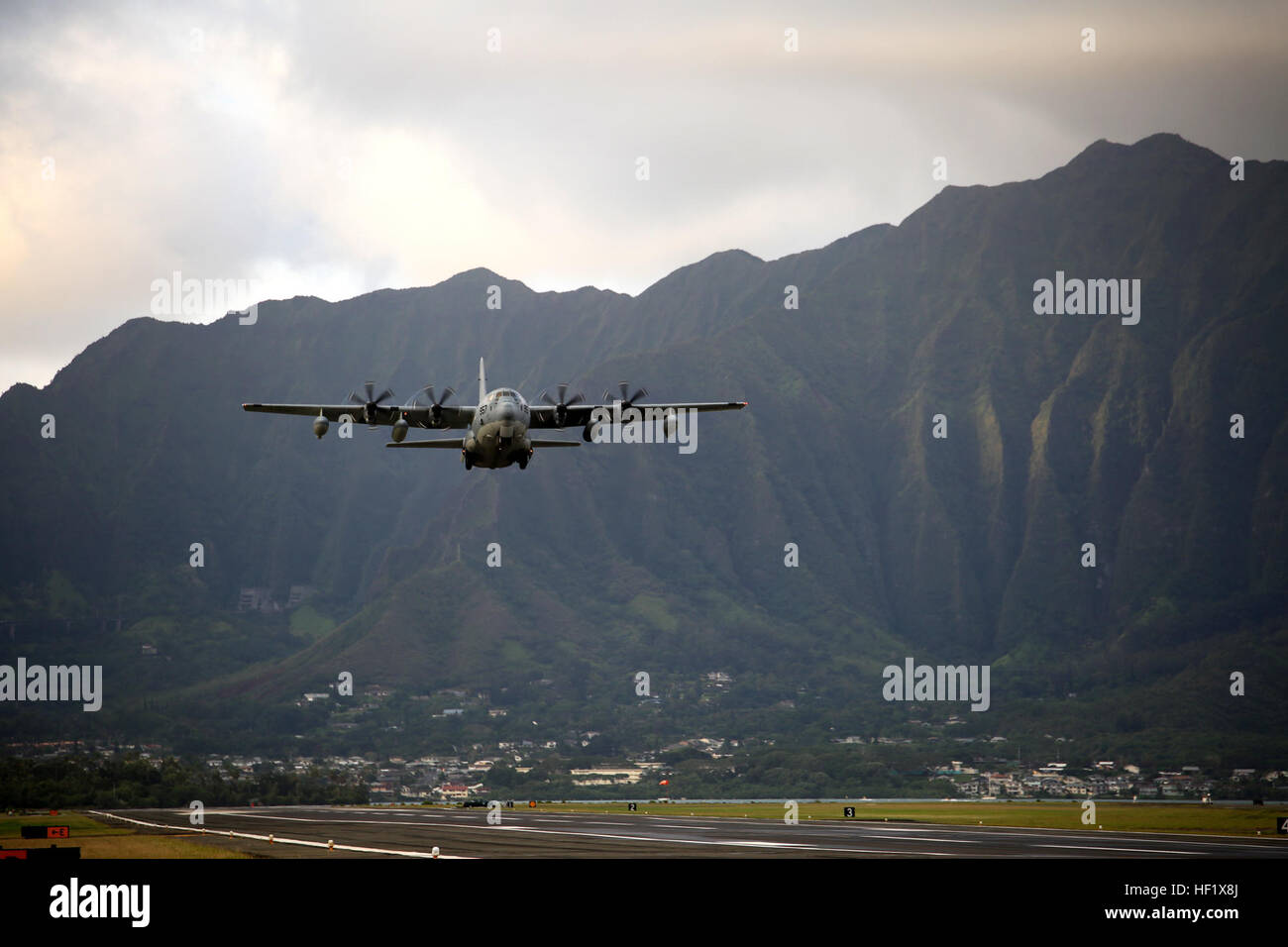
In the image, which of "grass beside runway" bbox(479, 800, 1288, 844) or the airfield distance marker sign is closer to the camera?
the airfield distance marker sign

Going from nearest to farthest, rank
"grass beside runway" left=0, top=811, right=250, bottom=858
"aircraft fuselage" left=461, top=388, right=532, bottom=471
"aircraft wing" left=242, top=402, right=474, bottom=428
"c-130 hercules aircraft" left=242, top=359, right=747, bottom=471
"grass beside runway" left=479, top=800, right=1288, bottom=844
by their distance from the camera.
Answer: "grass beside runway" left=0, top=811, right=250, bottom=858
"aircraft fuselage" left=461, top=388, right=532, bottom=471
"c-130 hercules aircraft" left=242, top=359, right=747, bottom=471
"aircraft wing" left=242, top=402, right=474, bottom=428
"grass beside runway" left=479, top=800, right=1288, bottom=844

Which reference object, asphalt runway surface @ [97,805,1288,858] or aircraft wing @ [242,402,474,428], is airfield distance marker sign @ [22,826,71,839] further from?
aircraft wing @ [242,402,474,428]

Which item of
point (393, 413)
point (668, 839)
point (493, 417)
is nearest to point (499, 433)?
point (493, 417)

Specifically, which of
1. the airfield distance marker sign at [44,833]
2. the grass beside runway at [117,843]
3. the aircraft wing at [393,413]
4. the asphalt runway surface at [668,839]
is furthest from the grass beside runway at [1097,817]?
the airfield distance marker sign at [44,833]

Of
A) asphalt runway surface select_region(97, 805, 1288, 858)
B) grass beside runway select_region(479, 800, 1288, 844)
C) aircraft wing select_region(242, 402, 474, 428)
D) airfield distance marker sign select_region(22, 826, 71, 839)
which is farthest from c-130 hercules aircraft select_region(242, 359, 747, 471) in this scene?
grass beside runway select_region(479, 800, 1288, 844)
